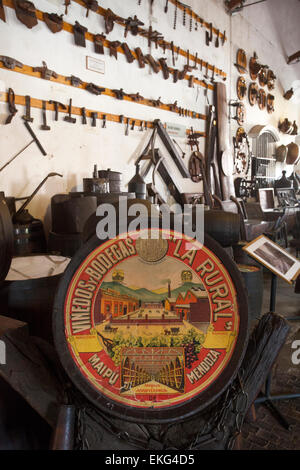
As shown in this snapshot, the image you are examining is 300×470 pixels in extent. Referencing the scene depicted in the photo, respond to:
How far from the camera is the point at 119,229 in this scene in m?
1.25

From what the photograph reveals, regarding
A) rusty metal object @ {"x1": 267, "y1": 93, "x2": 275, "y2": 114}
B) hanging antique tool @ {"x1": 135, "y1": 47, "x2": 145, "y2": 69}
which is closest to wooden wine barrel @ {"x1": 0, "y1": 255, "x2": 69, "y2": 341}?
hanging antique tool @ {"x1": 135, "y1": 47, "x2": 145, "y2": 69}

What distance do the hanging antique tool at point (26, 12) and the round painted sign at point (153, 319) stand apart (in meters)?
3.03

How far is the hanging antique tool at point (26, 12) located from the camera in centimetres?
307

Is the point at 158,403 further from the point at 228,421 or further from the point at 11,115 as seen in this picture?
the point at 11,115

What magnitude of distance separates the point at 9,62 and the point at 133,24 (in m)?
2.04

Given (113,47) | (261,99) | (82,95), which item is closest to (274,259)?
(82,95)

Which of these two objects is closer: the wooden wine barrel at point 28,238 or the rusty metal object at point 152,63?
the wooden wine barrel at point 28,238

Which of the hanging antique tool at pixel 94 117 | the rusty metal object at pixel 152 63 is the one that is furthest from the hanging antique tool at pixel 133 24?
the hanging antique tool at pixel 94 117

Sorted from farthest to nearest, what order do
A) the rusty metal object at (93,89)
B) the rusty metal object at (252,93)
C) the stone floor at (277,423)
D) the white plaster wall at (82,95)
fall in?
the rusty metal object at (252,93)
the rusty metal object at (93,89)
the white plaster wall at (82,95)
the stone floor at (277,423)

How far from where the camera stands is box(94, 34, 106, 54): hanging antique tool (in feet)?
12.8

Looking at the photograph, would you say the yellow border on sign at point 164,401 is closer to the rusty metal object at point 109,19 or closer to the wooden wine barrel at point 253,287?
the wooden wine barrel at point 253,287

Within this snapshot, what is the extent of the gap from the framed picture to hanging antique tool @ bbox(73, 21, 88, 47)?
319cm

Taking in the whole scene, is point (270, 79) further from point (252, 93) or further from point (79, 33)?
point (79, 33)

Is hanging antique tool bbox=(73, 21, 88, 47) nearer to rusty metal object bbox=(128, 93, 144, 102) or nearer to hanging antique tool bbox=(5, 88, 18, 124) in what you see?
rusty metal object bbox=(128, 93, 144, 102)
